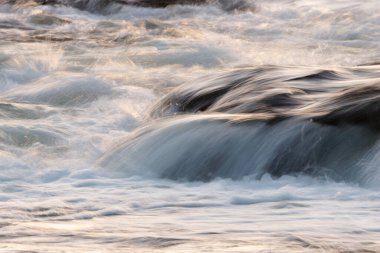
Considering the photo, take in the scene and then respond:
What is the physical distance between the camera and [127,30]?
15.8 m

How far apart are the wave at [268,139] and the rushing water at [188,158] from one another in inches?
0.5

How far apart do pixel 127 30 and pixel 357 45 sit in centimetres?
392

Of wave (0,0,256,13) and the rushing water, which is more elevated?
wave (0,0,256,13)

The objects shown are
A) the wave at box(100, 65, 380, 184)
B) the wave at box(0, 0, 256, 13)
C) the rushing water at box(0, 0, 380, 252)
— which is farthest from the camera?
the wave at box(0, 0, 256, 13)

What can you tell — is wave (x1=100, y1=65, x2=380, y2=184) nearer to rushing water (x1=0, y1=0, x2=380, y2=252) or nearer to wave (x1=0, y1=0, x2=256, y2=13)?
rushing water (x1=0, y1=0, x2=380, y2=252)

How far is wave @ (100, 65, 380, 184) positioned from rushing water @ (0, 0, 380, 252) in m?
0.01

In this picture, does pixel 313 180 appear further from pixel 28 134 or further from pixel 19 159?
pixel 28 134

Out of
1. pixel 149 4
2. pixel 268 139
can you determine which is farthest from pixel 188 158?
pixel 149 4

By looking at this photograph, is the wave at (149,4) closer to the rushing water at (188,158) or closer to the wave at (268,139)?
the rushing water at (188,158)

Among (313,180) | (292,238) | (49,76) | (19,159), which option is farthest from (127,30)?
(292,238)

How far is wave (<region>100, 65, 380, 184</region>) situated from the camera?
6.35 meters

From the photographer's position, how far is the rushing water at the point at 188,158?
16.5 ft

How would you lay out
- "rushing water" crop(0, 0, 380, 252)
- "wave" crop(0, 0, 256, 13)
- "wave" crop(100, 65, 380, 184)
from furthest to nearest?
"wave" crop(0, 0, 256, 13), "wave" crop(100, 65, 380, 184), "rushing water" crop(0, 0, 380, 252)

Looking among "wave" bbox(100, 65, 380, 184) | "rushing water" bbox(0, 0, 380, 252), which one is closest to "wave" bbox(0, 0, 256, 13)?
"rushing water" bbox(0, 0, 380, 252)
